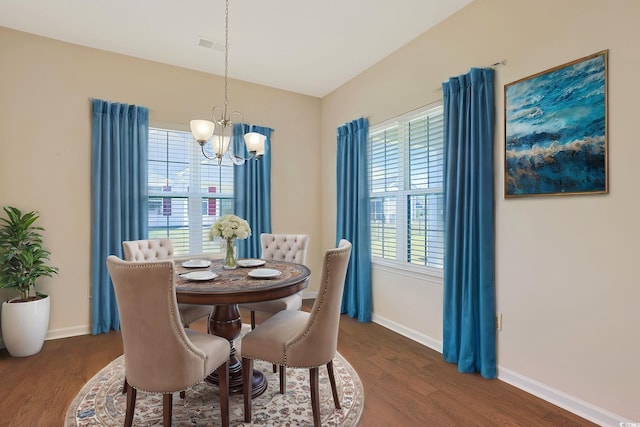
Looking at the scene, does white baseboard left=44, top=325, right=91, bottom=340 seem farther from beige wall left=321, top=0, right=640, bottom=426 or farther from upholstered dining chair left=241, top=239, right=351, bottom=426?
beige wall left=321, top=0, right=640, bottom=426

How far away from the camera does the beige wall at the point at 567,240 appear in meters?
1.84

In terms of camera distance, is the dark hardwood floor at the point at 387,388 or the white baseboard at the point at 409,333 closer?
the dark hardwood floor at the point at 387,388

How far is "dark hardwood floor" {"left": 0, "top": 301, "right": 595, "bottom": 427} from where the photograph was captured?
1.98m

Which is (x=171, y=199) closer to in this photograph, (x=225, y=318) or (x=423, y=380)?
(x=225, y=318)

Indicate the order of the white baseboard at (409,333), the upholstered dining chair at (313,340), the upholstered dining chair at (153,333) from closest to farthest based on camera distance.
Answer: the upholstered dining chair at (153,333) < the upholstered dining chair at (313,340) < the white baseboard at (409,333)

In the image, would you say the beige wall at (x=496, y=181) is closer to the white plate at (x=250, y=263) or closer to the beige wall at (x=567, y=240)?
the beige wall at (x=567, y=240)

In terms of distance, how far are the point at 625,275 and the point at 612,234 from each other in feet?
0.79

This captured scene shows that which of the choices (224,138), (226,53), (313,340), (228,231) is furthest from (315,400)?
(226,53)

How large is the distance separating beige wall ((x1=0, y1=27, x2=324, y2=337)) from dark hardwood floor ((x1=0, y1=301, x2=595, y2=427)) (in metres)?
0.71

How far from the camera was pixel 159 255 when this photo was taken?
3.08m

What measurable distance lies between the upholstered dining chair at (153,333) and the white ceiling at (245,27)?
228 centimetres

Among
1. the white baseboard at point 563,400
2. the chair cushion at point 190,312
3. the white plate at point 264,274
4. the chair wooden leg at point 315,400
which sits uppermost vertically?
the white plate at point 264,274

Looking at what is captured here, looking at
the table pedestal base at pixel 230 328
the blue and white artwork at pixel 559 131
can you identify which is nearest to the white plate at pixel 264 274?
the table pedestal base at pixel 230 328

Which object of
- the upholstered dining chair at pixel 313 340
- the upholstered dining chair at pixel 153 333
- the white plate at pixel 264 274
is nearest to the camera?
the upholstered dining chair at pixel 153 333
